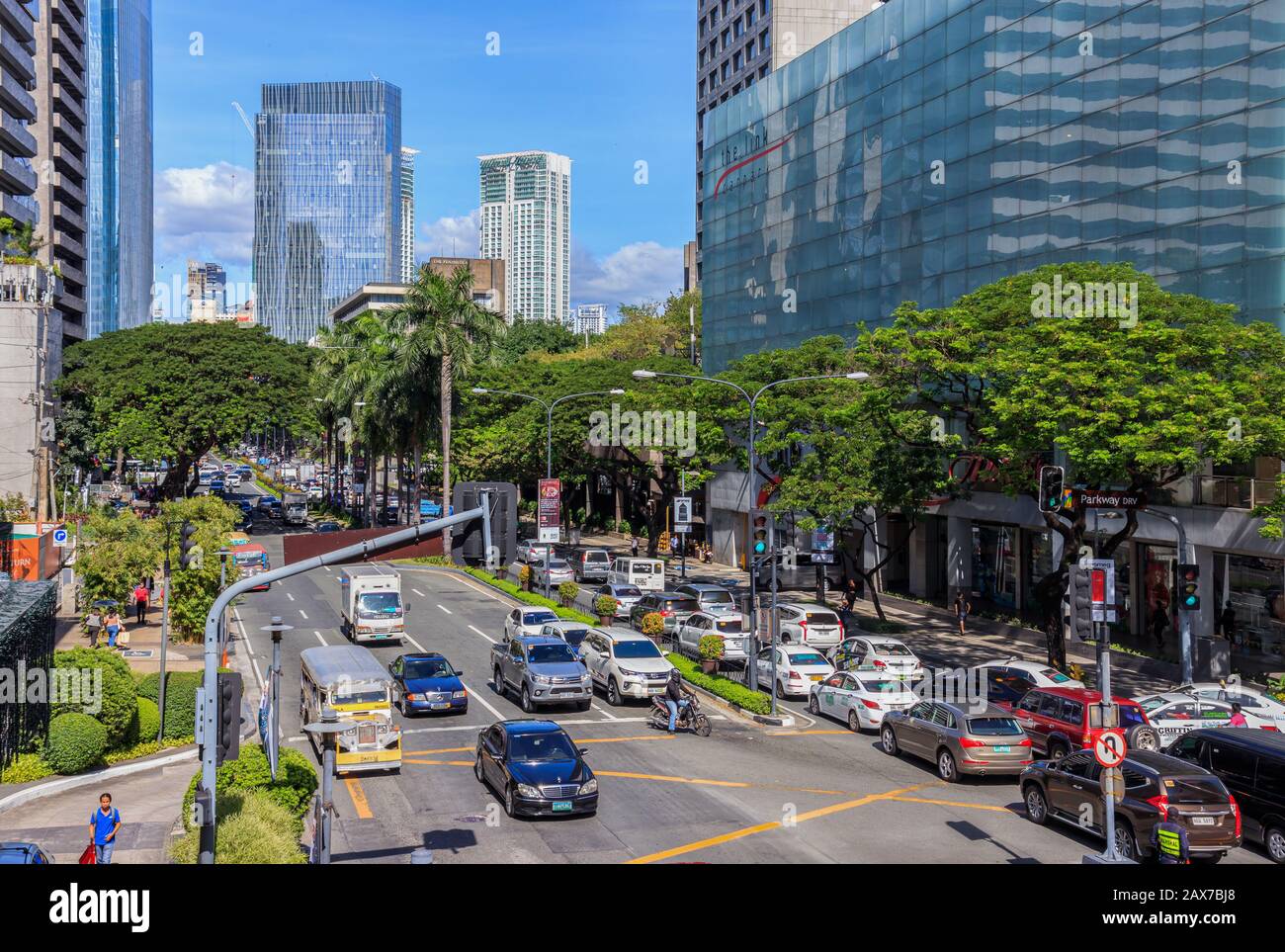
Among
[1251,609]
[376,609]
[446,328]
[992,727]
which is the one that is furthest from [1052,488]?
[446,328]

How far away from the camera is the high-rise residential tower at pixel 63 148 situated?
92625mm

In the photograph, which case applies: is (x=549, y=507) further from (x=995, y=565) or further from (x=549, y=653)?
(x=995, y=565)

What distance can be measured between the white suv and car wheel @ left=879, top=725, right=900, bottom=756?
20.5 feet

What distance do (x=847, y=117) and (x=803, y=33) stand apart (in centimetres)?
4029

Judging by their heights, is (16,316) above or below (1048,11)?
below

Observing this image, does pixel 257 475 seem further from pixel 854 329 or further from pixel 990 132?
pixel 990 132

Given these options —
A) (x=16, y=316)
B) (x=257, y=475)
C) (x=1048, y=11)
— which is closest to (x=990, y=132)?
(x=1048, y=11)

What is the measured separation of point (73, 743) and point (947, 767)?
18900mm

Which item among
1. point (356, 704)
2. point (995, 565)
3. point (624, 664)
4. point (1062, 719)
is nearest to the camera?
point (356, 704)

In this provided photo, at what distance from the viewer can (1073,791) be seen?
2022 cm

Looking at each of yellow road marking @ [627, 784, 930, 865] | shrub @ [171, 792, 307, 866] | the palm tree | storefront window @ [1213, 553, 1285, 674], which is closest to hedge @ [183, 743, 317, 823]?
shrub @ [171, 792, 307, 866]

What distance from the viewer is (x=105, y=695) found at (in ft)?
85.4

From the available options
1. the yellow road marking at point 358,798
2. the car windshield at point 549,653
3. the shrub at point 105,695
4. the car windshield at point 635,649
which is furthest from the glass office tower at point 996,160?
the shrub at point 105,695

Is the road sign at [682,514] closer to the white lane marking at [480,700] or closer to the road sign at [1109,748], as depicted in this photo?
the white lane marking at [480,700]
